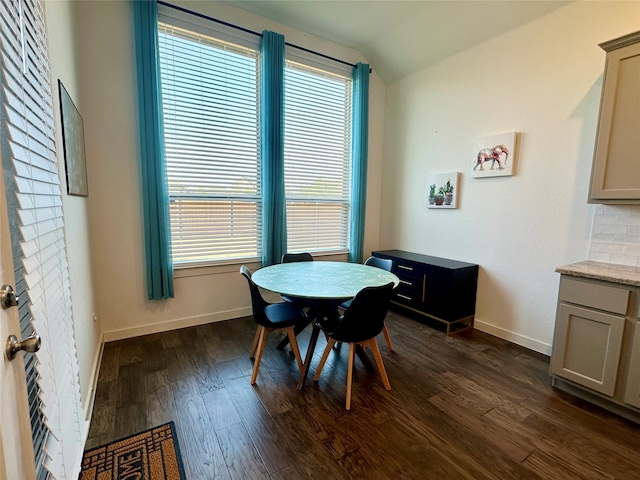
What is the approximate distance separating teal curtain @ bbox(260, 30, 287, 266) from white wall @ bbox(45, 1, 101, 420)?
159 cm

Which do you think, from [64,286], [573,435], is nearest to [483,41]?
[573,435]

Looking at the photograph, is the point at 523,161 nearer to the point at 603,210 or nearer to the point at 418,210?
the point at 603,210

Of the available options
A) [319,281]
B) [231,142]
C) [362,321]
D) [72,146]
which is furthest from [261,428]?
[231,142]

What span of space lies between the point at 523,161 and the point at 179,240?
3.43 m

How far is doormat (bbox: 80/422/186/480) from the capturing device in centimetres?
148

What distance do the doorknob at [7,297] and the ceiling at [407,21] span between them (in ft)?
11.1

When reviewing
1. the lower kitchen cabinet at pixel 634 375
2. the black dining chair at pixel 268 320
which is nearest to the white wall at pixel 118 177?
the black dining chair at pixel 268 320

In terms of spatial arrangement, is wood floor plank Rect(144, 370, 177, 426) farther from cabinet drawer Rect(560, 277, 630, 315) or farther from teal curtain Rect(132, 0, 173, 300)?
cabinet drawer Rect(560, 277, 630, 315)

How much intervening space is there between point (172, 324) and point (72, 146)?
1879mm

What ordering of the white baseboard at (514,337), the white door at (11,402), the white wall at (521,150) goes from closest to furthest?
the white door at (11,402), the white wall at (521,150), the white baseboard at (514,337)

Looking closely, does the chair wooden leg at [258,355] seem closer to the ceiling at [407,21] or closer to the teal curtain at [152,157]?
the teal curtain at [152,157]

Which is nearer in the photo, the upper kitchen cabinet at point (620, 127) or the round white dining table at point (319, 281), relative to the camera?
the upper kitchen cabinet at point (620, 127)

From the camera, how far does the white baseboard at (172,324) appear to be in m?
2.86

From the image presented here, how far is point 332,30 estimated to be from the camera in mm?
3490
